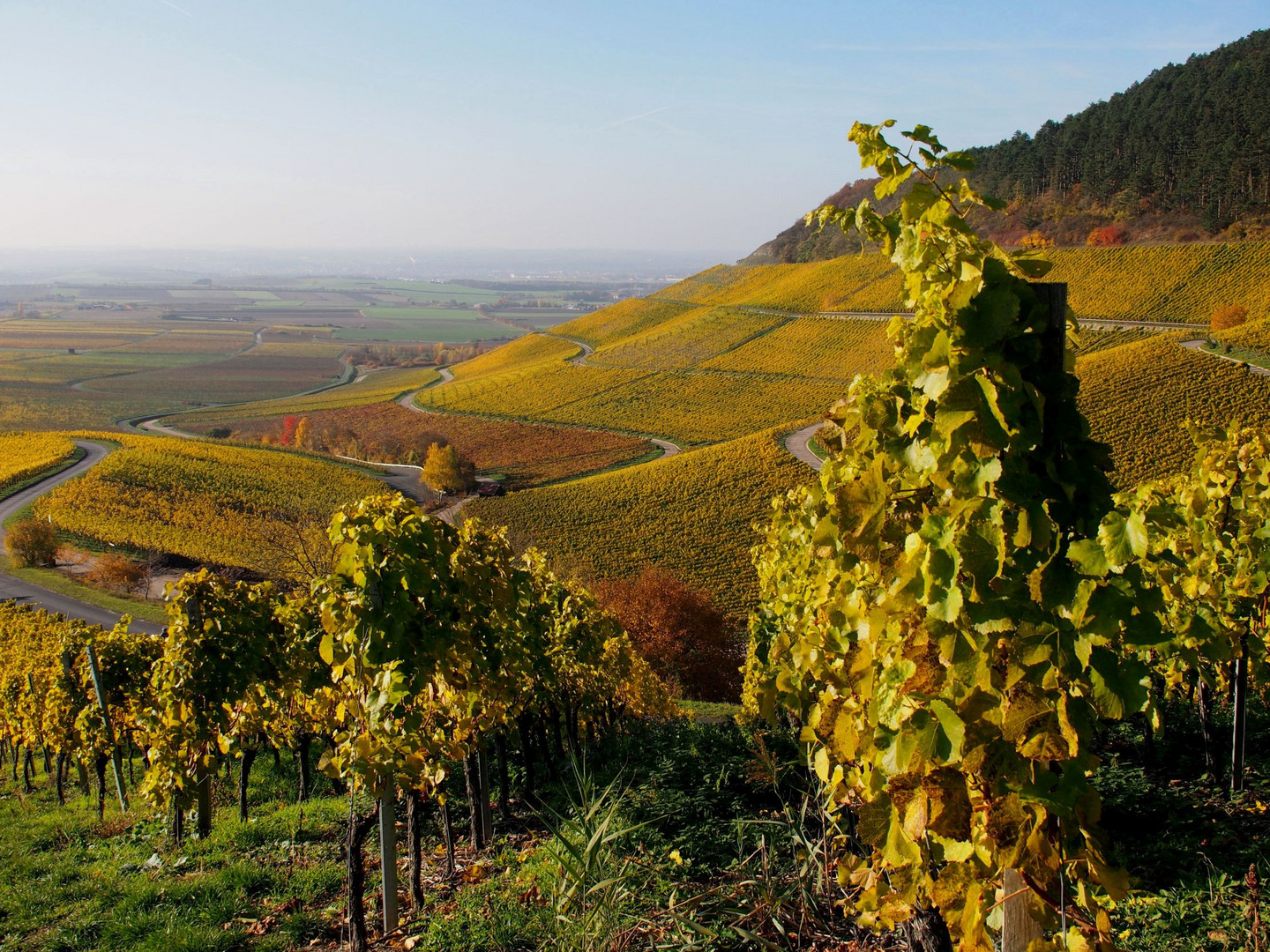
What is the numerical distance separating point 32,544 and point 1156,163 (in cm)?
9286

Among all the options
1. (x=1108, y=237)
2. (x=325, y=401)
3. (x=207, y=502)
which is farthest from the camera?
(x=325, y=401)

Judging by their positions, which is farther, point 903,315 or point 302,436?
point 302,436

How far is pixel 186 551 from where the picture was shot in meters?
39.9

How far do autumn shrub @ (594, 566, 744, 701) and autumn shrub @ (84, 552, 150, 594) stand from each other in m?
21.8

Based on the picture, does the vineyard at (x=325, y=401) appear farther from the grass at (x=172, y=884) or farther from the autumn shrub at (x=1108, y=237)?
the grass at (x=172, y=884)

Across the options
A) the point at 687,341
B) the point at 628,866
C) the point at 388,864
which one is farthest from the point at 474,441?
the point at 628,866

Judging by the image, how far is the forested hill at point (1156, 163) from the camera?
68375 mm

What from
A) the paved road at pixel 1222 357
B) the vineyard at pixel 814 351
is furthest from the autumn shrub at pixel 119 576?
the paved road at pixel 1222 357

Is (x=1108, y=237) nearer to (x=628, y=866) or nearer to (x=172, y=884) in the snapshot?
(x=628, y=866)

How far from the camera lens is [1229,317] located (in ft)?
173

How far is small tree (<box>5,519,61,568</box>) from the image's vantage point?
38250 millimetres

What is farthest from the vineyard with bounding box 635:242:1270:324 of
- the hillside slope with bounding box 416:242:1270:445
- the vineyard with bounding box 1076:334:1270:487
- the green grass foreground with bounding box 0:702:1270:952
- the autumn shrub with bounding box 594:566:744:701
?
the green grass foreground with bounding box 0:702:1270:952

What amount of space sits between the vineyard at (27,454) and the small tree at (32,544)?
1496 centimetres

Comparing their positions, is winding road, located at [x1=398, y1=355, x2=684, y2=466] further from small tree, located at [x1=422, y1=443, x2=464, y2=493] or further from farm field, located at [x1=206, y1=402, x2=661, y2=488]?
small tree, located at [x1=422, y1=443, x2=464, y2=493]
